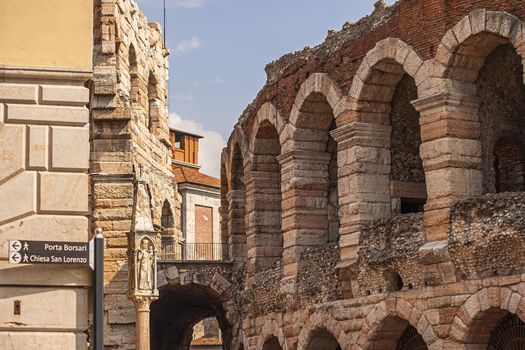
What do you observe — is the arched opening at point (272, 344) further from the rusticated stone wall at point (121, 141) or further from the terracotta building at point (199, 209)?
the terracotta building at point (199, 209)

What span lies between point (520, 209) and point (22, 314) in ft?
30.7

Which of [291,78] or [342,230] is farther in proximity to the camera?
[291,78]

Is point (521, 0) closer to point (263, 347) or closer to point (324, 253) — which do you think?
point (324, 253)

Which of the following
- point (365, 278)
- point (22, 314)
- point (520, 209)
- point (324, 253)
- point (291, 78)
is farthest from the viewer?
point (291, 78)

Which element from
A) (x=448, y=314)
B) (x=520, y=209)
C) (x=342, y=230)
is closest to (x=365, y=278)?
(x=342, y=230)

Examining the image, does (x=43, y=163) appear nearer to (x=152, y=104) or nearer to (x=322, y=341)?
(x=322, y=341)

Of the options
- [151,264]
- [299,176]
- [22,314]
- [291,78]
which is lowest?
[22,314]

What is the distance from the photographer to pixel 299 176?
25.4m

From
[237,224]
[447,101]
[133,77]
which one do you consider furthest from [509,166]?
[133,77]

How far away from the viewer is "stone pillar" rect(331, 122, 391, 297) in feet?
74.5

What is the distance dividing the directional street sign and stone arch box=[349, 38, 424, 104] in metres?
10.8

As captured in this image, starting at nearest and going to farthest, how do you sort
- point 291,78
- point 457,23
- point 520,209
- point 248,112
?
point 520,209, point 457,23, point 291,78, point 248,112

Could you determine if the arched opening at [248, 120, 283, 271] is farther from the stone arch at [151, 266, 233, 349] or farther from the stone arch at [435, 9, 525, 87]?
the stone arch at [435, 9, 525, 87]

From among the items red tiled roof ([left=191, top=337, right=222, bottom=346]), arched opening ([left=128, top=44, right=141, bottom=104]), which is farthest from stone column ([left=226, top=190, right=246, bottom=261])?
red tiled roof ([left=191, top=337, right=222, bottom=346])
